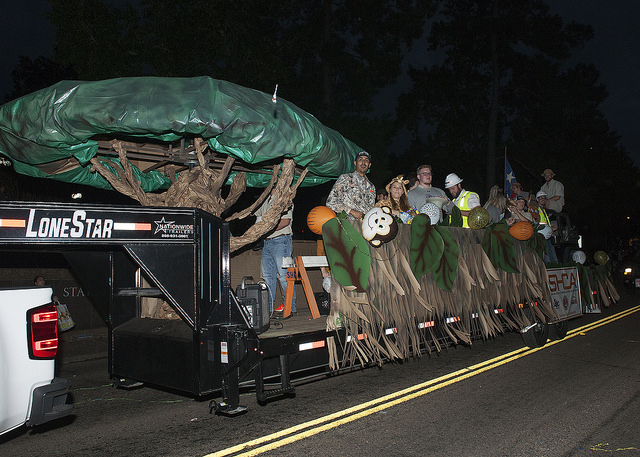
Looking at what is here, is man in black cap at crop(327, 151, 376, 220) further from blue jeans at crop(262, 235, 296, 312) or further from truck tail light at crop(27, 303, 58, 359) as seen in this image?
truck tail light at crop(27, 303, 58, 359)

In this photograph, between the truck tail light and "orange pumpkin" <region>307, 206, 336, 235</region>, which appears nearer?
the truck tail light

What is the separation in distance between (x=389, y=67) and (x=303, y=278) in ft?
58.0

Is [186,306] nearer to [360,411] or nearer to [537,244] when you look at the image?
[360,411]

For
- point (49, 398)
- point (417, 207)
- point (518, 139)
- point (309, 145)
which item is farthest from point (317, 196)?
point (518, 139)

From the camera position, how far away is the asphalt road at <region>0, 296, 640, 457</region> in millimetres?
4227

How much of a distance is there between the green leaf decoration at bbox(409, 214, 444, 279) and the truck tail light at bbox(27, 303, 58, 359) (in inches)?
149

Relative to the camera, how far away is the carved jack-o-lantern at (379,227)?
516 cm

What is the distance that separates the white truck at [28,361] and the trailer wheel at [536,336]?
7.09 metres

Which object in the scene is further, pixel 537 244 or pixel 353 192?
pixel 537 244

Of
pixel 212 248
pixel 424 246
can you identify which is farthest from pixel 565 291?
pixel 212 248

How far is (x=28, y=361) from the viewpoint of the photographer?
3.14 meters

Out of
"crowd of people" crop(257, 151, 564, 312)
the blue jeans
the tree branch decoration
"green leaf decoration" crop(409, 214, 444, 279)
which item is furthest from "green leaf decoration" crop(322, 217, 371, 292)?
the blue jeans

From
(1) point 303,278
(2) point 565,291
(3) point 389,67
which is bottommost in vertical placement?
(2) point 565,291

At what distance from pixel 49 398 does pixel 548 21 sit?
1092 inches
